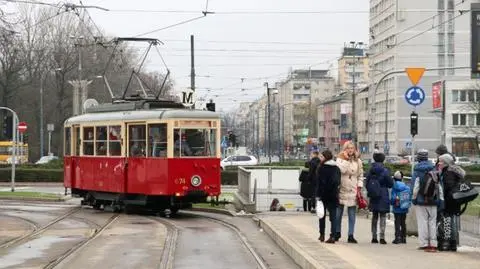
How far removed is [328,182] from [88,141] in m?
13.8

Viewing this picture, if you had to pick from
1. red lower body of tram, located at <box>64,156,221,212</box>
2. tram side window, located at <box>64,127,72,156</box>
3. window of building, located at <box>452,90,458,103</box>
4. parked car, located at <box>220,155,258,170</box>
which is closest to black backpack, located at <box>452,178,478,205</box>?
red lower body of tram, located at <box>64,156,221,212</box>

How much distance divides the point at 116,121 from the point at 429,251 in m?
13.3

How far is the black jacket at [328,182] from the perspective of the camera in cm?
1321

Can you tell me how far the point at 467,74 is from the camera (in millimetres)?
99812

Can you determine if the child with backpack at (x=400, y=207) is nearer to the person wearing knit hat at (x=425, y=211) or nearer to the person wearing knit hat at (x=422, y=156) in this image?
the person wearing knit hat at (x=422, y=156)

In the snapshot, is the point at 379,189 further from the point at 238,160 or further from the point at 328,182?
the point at 238,160

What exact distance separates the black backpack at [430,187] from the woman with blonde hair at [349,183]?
1603 mm

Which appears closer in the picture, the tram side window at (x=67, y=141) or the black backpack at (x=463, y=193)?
the black backpack at (x=463, y=193)

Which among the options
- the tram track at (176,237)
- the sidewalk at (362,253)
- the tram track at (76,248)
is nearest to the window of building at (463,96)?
the tram track at (176,237)

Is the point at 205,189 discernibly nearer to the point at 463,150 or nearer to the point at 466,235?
the point at 466,235

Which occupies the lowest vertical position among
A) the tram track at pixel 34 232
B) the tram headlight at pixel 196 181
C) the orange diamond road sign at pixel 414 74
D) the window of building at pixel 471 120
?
the tram track at pixel 34 232

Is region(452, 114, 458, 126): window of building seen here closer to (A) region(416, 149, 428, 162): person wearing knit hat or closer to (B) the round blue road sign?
(B) the round blue road sign

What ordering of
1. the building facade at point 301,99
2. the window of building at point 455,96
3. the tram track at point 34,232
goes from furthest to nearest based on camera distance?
the building facade at point 301,99 < the window of building at point 455,96 < the tram track at point 34,232

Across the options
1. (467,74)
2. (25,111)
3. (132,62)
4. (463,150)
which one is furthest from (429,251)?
(467,74)
